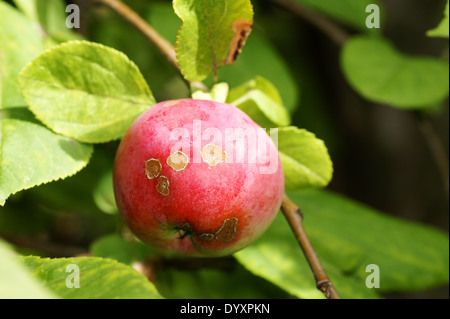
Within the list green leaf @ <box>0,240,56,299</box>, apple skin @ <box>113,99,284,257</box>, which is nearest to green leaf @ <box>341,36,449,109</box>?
apple skin @ <box>113,99,284,257</box>

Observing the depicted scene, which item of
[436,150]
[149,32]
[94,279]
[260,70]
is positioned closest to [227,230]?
[94,279]

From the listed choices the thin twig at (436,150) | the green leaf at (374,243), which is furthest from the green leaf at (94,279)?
the thin twig at (436,150)

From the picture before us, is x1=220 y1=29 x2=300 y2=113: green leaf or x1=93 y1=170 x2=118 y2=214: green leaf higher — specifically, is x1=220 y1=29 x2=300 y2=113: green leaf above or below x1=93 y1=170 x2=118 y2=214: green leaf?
above

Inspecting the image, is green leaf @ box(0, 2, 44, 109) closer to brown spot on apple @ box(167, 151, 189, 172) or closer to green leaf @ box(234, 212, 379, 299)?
brown spot on apple @ box(167, 151, 189, 172)

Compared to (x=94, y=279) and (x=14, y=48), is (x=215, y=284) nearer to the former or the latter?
(x=94, y=279)

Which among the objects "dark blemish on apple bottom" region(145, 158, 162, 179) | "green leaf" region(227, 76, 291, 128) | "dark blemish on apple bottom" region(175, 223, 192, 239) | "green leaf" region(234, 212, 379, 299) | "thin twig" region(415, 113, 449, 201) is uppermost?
"green leaf" region(227, 76, 291, 128)

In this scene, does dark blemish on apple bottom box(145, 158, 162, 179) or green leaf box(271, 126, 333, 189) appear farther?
green leaf box(271, 126, 333, 189)

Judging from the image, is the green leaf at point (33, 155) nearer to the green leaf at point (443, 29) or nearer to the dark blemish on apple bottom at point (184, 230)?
the dark blemish on apple bottom at point (184, 230)
